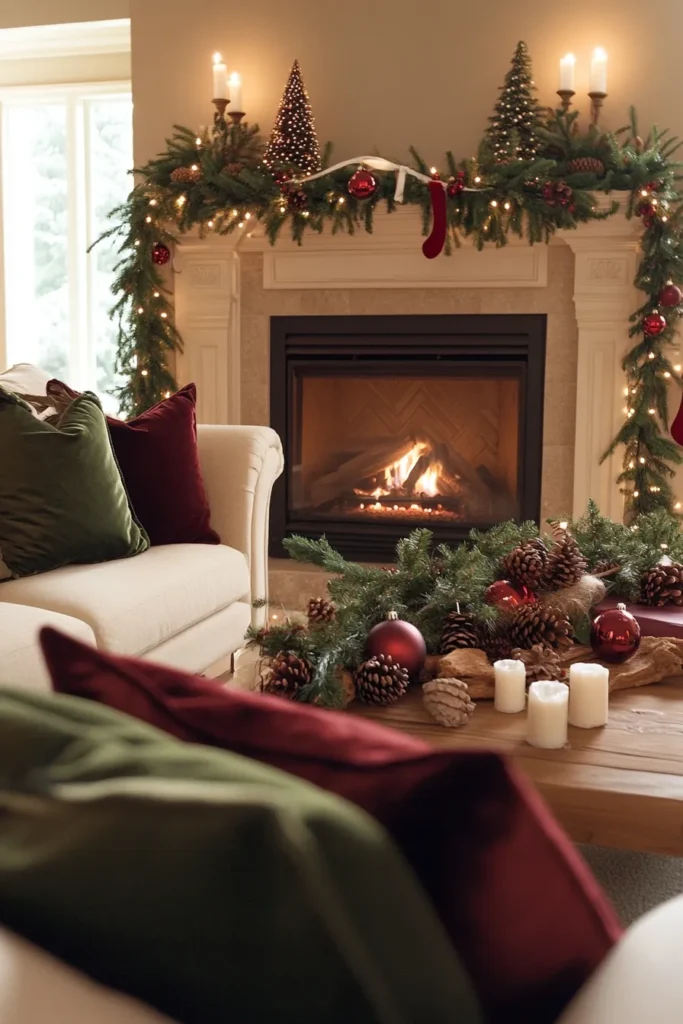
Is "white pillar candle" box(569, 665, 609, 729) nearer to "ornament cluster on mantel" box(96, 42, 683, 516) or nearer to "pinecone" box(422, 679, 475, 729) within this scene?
"pinecone" box(422, 679, 475, 729)

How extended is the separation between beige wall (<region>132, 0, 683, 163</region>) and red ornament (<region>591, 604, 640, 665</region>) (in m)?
2.53

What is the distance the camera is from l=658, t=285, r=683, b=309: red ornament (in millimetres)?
3609

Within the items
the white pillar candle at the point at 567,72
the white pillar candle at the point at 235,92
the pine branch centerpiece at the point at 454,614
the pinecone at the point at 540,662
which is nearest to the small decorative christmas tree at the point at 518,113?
the white pillar candle at the point at 567,72

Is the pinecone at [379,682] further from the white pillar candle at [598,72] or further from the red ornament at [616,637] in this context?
the white pillar candle at [598,72]

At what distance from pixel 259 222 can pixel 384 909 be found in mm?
3770

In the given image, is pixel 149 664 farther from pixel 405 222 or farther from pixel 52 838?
pixel 405 222

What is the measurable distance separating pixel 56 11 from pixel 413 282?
1965 mm

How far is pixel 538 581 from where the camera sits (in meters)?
2.02

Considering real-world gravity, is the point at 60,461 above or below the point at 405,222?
below

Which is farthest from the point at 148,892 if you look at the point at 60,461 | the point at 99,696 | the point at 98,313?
the point at 98,313

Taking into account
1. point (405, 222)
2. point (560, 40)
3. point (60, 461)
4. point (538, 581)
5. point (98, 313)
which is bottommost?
point (538, 581)

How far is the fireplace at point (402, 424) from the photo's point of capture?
3.97 m

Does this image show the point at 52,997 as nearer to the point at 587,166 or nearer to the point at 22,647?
the point at 22,647

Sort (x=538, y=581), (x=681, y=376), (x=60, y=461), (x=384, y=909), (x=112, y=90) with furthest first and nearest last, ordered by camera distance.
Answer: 1. (x=112, y=90)
2. (x=681, y=376)
3. (x=60, y=461)
4. (x=538, y=581)
5. (x=384, y=909)
